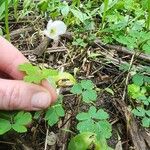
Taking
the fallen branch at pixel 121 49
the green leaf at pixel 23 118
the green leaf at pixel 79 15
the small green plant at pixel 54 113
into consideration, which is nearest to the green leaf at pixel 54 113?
the small green plant at pixel 54 113

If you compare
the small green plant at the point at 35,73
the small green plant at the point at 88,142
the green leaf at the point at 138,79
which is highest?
the small green plant at the point at 35,73

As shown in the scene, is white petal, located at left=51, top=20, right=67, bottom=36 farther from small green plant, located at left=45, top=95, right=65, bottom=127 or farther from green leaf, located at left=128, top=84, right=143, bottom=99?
small green plant, located at left=45, top=95, right=65, bottom=127

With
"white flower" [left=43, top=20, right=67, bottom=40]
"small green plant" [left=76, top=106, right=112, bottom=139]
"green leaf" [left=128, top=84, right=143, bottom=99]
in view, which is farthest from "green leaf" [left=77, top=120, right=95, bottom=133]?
"white flower" [left=43, top=20, right=67, bottom=40]

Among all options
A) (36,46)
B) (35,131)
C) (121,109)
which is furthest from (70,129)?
(36,46)

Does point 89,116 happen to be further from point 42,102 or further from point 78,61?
point 78,61

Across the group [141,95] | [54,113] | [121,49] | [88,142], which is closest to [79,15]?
[121,49]

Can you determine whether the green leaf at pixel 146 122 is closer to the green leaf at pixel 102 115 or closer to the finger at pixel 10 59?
the green leaf at pixel 102 115
